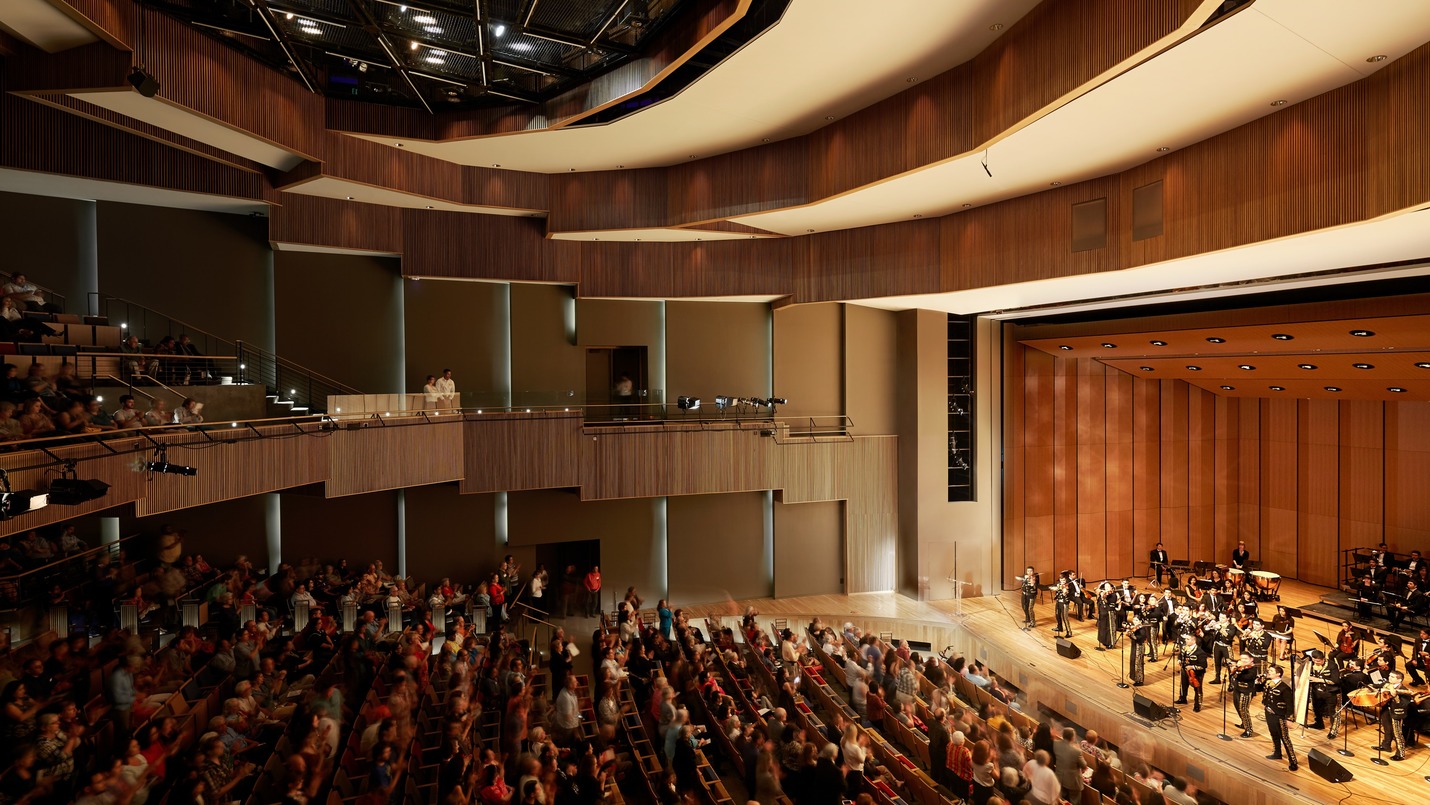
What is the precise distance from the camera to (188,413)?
5.43 meters

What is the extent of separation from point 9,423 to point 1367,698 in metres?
9.55

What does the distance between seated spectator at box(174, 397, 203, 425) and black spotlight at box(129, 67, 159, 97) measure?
203 centimetres

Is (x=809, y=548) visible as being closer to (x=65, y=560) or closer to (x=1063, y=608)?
(x=1063, y=608)

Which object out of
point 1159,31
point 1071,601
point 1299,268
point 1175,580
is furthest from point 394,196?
point 1175,580

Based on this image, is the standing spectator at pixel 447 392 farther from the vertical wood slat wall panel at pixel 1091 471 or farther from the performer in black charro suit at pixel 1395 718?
the performer in black charro suit at pixel 1395 718

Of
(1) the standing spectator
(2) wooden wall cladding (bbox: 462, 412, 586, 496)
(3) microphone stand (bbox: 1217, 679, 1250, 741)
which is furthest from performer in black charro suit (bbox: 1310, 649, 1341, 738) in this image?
(1) the standing spectator

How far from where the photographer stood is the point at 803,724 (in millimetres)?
5055

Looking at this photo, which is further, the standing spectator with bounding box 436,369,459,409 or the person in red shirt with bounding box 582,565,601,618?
the person in red shirt with bounding box 582,565,601,618

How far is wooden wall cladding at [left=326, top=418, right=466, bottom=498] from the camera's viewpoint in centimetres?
683

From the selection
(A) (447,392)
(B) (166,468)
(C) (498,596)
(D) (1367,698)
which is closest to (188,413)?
(B) (166,468)

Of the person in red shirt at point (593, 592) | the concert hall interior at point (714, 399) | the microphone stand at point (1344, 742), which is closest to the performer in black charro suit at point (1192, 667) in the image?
the concert hall interior at point (714, 399)

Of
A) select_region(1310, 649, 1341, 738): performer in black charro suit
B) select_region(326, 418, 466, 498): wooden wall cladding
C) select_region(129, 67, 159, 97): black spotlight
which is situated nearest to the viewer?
select_region(129, 67, 159, 97): black spotlight

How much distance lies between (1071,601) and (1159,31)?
6912 millimetres

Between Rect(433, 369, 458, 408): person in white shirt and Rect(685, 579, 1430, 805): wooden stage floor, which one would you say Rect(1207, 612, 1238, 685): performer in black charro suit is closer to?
Rect(685, 579, 1430, 805): wooden stage floor
